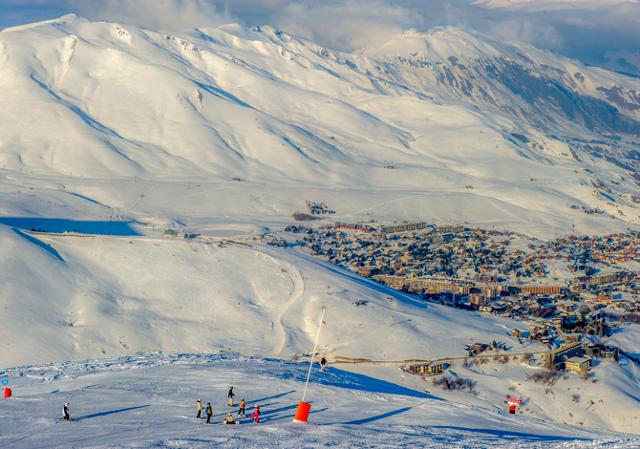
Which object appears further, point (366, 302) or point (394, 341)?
point (366, 302)

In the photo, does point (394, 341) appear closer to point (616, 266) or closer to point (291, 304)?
point (291, 304)

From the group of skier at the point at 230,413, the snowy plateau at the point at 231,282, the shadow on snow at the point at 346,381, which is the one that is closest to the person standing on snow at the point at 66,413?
the snowy plateau at the point at 231,282

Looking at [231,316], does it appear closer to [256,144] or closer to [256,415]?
[256,415]

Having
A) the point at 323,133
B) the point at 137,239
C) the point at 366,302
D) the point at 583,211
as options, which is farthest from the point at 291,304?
the point at 323,133

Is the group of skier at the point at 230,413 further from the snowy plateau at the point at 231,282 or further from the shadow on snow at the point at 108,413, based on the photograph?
the shadow on snow at the point at 108,413

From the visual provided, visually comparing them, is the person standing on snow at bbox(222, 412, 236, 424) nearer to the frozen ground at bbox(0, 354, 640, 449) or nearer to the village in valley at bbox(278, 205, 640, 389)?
the frozen ground at bbox(0, 354, 640, 449)

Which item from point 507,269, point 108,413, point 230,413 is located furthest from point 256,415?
point 507,269
